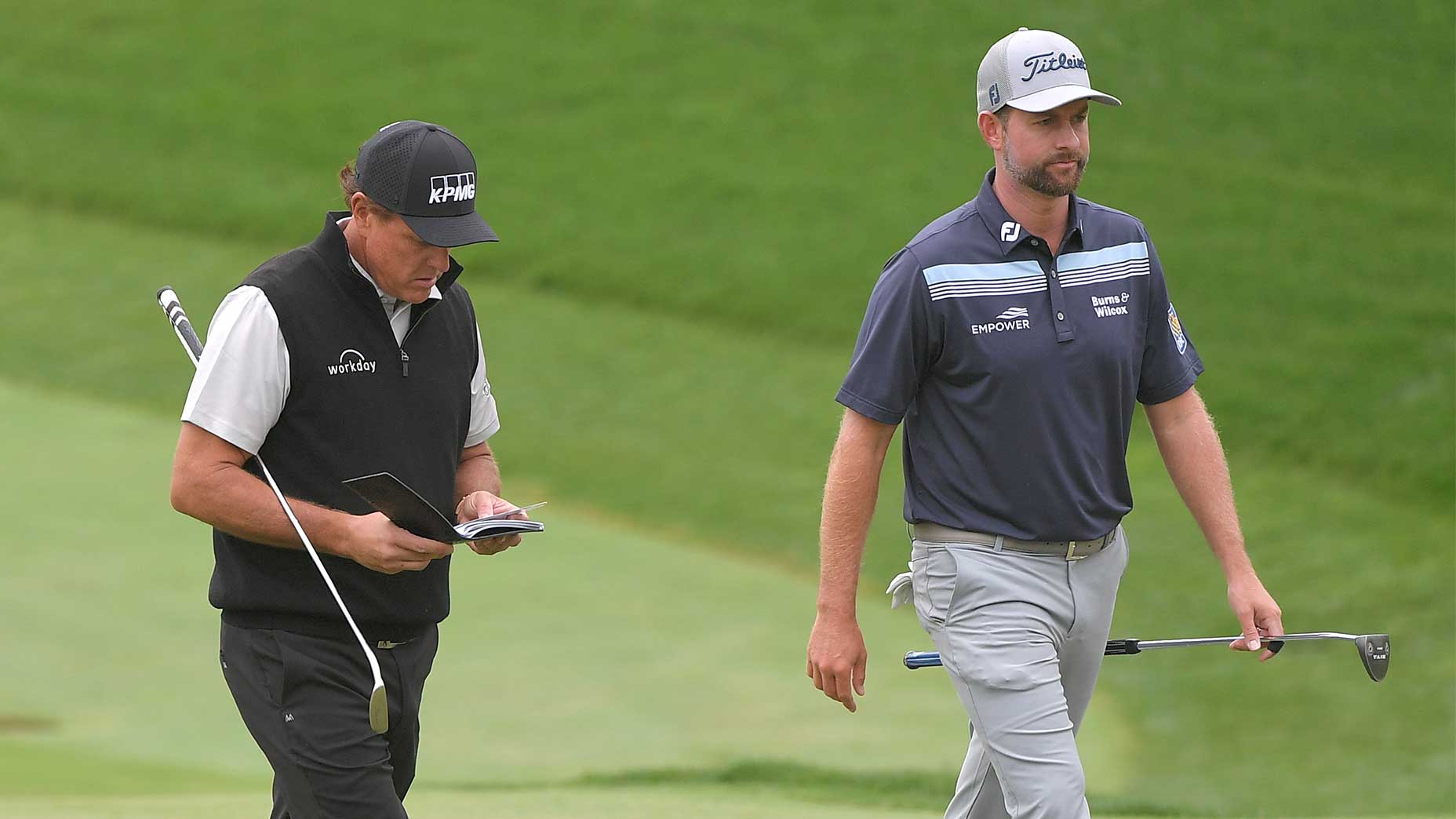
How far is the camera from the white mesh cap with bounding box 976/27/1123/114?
12.0 feet

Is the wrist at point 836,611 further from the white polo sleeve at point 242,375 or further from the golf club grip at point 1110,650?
the white polo sleeve at point 242,375

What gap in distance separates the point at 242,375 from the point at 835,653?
125 centimetres

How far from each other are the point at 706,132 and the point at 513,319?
397 centimetres

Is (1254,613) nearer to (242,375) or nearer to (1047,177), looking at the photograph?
(1047,177)

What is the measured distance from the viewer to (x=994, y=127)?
3.80 meters

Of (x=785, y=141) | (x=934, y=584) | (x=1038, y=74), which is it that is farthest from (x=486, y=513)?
(x=785, y=141)

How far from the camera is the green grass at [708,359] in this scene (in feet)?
24.0

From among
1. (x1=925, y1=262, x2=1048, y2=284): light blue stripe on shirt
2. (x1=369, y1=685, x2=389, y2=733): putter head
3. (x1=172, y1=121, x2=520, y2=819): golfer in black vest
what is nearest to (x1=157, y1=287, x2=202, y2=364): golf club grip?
(x1=172, y1=121, x2=520, y2=819): golfer in black vest

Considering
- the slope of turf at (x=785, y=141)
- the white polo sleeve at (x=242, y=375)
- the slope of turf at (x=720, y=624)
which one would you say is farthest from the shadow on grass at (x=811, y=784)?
the slope of turf at (x=785, y=141)

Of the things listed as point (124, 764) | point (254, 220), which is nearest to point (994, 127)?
point (124, 764)

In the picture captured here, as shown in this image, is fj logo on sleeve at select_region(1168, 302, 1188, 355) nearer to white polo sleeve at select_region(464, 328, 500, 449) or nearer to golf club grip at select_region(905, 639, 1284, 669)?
golf club grip at select_region(905, 639, 1284, 669)

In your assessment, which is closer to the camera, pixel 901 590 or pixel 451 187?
pixel 451 187

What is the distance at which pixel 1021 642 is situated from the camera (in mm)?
3639

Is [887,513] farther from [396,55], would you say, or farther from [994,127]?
[396,55]
